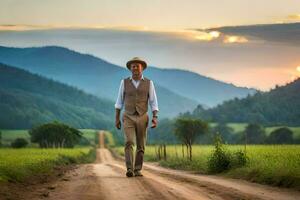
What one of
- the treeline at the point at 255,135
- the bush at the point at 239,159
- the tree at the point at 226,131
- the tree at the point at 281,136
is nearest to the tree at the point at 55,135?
the treeline at the point at 255,135

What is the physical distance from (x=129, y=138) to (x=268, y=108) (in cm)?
10939

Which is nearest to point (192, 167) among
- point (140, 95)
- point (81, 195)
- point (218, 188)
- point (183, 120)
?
point (140, 95)

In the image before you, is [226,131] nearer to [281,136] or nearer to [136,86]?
[281,136]

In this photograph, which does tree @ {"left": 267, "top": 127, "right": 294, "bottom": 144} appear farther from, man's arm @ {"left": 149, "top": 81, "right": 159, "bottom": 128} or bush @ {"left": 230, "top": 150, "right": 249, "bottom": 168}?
man's arm @ {"left": 149, "top": 81, "right": 159, "bottom": 128}

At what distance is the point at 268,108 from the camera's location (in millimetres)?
122000

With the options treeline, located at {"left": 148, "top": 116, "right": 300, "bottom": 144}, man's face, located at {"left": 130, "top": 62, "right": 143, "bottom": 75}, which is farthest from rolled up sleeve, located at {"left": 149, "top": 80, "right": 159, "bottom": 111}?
treeline, located at {"left": 148, "top": 116, "right": 300, "bottom": 144}

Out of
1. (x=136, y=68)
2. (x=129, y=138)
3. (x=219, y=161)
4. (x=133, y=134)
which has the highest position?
(x=136, y=68)

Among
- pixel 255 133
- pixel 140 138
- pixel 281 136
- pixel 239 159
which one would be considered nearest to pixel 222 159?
pixel 239 159

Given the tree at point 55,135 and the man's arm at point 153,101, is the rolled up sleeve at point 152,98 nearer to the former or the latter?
the man's arm at point 153,101

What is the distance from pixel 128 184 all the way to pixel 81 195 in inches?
90.5

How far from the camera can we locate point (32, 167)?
63.0 feet

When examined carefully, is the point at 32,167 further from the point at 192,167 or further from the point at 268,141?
the point at 268,141

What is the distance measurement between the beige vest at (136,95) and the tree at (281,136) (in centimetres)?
7536

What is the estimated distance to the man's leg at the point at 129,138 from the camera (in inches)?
604
